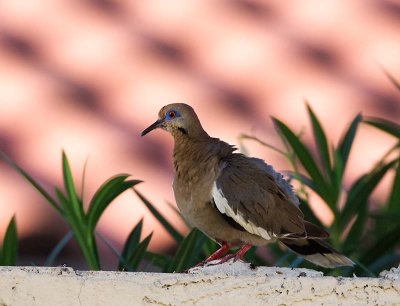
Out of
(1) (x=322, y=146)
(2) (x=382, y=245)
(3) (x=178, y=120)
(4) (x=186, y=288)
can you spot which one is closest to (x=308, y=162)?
(1) (x=322, y=146)

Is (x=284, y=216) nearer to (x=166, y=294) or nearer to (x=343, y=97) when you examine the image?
(x=166, y=294)

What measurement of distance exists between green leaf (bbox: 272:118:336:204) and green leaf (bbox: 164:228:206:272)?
0.29 m

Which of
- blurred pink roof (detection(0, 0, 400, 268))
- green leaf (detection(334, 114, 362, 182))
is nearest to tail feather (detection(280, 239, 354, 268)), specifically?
green leaf (detection(334, 114, 362, 182))

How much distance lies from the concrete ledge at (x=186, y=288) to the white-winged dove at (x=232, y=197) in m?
0.38

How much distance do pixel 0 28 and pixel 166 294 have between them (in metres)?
2.18

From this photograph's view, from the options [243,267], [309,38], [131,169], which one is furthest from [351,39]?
[243,267]

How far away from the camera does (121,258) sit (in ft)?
6.70

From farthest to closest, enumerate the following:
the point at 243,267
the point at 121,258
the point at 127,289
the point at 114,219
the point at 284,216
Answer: the point at 114,219, the point at 121,258, the point at 284,216, the point at 243,267, the point at 127,289

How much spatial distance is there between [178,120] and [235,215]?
17 centimetres

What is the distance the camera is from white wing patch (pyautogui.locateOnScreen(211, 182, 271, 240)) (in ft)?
5.75

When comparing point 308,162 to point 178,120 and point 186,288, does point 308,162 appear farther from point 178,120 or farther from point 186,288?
point 186,288

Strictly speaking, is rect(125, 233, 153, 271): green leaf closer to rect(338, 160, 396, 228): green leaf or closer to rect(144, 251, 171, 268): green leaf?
rect(144, 251, 171, 268): green leaf

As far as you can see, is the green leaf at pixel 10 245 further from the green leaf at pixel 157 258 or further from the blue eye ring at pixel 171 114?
the blue eye ring at pixel 171 114

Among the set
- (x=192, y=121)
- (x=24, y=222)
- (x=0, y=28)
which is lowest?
(x=24, y=222)
